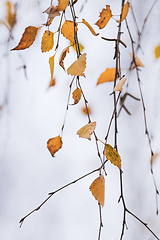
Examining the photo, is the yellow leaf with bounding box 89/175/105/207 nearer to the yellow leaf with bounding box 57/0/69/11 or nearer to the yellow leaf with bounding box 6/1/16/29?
the yellow leaf with bounding box 57/0/69/11

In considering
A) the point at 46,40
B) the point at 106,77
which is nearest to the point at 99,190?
the point at 46,40

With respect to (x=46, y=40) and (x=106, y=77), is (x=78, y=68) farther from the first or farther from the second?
(x=106, y=77)

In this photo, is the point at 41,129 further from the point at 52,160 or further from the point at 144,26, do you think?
the point at 144,26

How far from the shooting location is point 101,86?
20.6 inches

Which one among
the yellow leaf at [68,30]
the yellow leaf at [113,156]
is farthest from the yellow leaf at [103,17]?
the yellow leaf at [113,156]

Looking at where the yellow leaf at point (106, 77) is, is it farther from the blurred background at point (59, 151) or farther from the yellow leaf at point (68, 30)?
the yellow leaf at point (68, 30)

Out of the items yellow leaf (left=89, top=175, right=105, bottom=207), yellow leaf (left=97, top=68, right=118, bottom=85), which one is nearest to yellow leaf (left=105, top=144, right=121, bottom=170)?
yellow leaf (left=89, top=175, right=105, bottom=207)

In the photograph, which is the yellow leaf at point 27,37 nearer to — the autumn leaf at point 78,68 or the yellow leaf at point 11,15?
the autumn leaf at point 78,68

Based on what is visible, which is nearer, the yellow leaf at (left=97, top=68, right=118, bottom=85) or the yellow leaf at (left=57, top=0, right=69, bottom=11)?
the yellow leaf at (left=57, top=0, right=69, bottom=11)

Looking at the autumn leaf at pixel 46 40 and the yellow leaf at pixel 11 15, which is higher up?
the yellow leaf at pixel 11 15

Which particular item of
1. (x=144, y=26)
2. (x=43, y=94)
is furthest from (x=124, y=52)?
(x=43, y=94)

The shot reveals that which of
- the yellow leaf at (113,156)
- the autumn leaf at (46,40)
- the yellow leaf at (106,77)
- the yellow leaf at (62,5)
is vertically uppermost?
the yellow leaf at (62,5)

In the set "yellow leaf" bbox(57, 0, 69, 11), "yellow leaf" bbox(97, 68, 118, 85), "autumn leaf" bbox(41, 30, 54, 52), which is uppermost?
"yellow leaf" bbox(57, 0, 69, 11)

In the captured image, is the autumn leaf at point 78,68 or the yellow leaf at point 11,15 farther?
the yellow leaf at point 11,15
